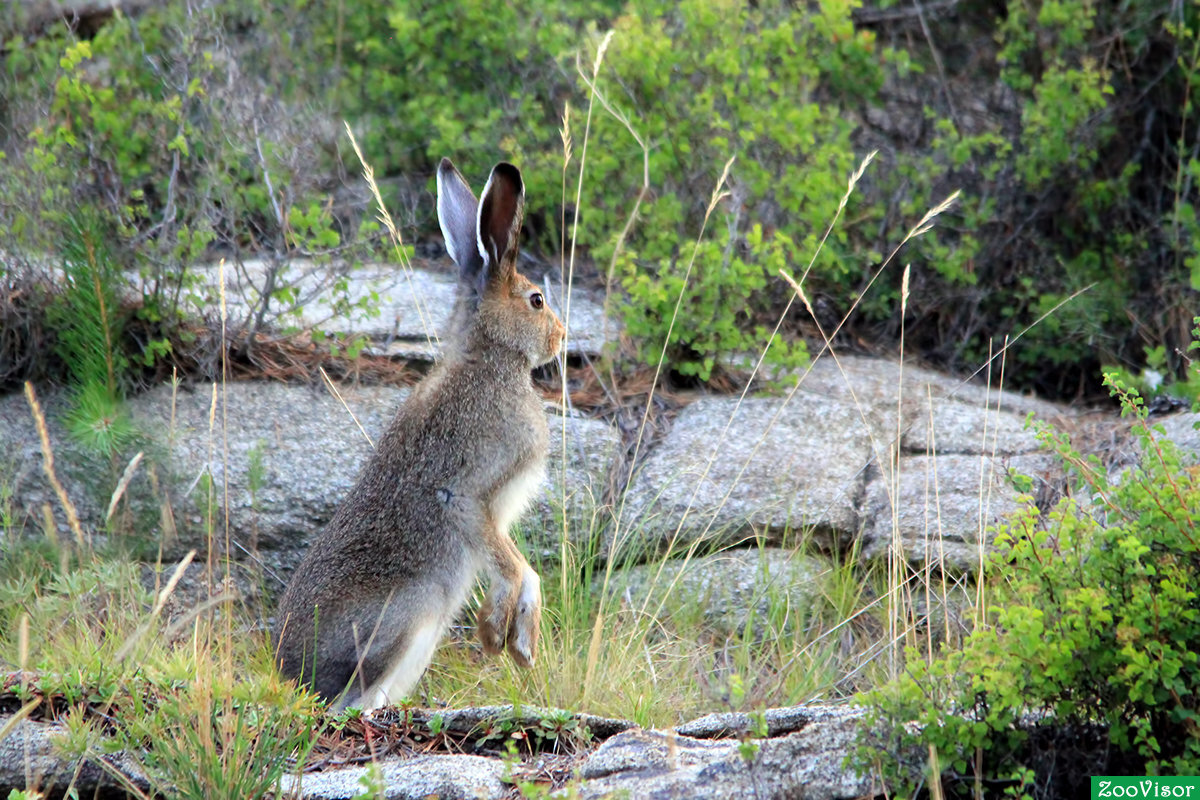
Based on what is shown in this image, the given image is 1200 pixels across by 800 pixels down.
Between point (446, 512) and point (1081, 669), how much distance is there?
2338mm

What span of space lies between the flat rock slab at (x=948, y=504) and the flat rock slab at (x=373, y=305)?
5.60 ft

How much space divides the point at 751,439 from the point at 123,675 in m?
3.51

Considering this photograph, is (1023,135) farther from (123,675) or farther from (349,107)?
(123,675)

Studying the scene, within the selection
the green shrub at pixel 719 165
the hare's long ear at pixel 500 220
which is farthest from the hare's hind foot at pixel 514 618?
the green shrub at pixel 719 165

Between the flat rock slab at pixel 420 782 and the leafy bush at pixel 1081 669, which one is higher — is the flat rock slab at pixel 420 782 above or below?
below

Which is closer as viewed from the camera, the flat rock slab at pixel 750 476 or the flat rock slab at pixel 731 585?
the flat rock slab at pixel 731 585

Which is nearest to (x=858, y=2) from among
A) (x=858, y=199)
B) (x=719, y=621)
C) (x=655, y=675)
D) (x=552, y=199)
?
(x=858, y=199)

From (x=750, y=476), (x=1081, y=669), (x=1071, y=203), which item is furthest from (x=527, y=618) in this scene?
(x=1071, y=203)

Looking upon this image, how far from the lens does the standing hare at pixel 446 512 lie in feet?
14.7

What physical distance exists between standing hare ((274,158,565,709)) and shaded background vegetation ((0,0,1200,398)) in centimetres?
139

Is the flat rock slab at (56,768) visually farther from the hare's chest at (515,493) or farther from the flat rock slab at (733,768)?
the hare's chest at (515,493)

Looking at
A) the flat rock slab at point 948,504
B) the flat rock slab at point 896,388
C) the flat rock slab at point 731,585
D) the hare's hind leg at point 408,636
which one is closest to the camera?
the hare's hind leg at point 408,636

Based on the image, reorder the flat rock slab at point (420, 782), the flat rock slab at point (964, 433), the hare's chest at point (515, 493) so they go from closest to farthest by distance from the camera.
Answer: the flat rock slab at point (420, 782) → the hare's chest at point (515, 493) → the flat rock slab at point (964, 433)

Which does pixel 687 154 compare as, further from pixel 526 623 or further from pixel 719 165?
pixel 526 623
